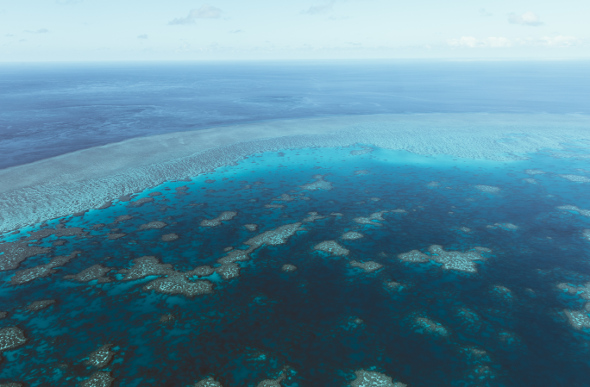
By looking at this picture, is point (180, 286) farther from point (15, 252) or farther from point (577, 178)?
point (577, 178)

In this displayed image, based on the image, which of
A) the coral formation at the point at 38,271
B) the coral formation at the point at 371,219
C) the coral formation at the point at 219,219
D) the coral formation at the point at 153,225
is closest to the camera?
the coral formation at the point at 38,271

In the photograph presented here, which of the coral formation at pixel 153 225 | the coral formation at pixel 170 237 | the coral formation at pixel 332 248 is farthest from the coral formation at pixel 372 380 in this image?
the coral formation at pixel 153 225

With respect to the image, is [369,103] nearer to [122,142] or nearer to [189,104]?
[189,104]

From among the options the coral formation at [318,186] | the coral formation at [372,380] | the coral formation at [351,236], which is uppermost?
the coral formation at [318,186]

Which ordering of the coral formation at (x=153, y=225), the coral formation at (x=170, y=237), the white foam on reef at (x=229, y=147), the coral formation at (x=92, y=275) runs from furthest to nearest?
1. the white foam on reef at (x=229, y=147)
2. the coral formation at (x=153, y=225)
3. the coral formation at (x=170, y=237)
4. the coral formation at (x=92, y=275)

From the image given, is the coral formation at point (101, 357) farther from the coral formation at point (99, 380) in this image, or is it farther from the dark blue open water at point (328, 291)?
the coral formation at point (99, 380)

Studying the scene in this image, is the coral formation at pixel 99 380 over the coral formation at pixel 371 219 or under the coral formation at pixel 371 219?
under

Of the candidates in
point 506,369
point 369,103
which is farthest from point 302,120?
point 506,369
